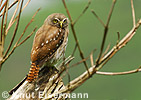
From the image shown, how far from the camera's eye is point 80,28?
84.2m

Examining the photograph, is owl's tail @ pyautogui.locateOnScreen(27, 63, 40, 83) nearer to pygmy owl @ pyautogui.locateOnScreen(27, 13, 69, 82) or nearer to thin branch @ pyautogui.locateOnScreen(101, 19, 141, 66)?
pygmy owl @ pyautogui.locateOnScreen(27, 13, 69, 82)

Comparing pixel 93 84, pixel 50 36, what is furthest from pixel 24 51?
pixel 50 36

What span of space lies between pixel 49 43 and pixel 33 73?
36.6 inches

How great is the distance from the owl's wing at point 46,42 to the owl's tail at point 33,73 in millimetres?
259

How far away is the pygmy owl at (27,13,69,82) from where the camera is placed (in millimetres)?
5421

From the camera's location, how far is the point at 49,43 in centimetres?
573

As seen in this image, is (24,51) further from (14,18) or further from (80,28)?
(14,18)

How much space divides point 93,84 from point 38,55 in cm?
6822

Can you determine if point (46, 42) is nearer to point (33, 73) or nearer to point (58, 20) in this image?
point (58, 20)

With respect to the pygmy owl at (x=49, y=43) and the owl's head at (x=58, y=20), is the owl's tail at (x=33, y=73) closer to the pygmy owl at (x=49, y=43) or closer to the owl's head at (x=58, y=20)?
the pygmy owl at (x=49, y=43)

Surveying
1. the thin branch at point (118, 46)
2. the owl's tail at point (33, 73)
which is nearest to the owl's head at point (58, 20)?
the owl's tail at point (33, 73)

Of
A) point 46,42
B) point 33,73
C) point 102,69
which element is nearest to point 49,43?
point 46,42

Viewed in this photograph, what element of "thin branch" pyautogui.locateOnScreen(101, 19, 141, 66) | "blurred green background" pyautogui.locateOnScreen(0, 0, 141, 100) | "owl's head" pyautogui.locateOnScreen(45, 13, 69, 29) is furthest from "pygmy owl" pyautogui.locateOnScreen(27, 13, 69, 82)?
"blurred green background" pyautogui.locateOnScreen(0, 0, 141, 100)

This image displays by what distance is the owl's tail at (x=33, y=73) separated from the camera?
481cm
